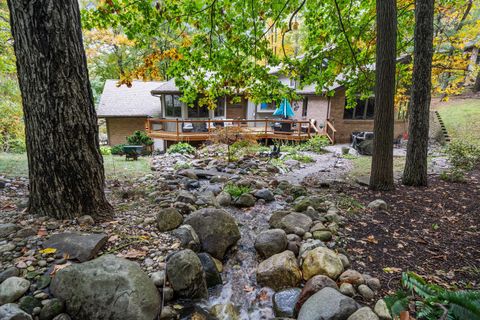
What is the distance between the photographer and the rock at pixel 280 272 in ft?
7.90

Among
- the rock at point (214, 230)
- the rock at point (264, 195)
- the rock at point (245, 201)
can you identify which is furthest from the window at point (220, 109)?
the rock at point (214, 230)

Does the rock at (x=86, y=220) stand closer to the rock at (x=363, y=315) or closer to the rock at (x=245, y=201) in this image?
the rock at (x=245, y=201)

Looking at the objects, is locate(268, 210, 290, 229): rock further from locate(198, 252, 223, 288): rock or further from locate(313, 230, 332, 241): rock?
locate(198, 252, 223, 288): rock

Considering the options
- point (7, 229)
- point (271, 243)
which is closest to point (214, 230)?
point (271, 243)

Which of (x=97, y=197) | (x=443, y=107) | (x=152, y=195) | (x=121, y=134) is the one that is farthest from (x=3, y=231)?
(x=443, y=107)

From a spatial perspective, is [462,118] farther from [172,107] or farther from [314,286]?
[172,107]

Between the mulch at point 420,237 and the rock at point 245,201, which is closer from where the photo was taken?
the mulch at point 420,237

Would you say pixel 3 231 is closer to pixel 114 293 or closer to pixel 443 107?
pixel 114 293

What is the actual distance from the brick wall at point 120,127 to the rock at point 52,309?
1630 cm

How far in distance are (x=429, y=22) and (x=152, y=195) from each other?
230 inches

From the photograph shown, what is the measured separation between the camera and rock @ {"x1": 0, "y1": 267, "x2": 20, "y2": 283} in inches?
67.7

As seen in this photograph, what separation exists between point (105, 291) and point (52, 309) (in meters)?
0.32

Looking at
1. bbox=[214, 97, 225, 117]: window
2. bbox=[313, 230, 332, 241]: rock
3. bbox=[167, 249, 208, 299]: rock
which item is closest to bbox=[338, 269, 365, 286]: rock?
bbox=[313, 230, 332, 241]: rock

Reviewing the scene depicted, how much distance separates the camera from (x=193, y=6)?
4.39m
